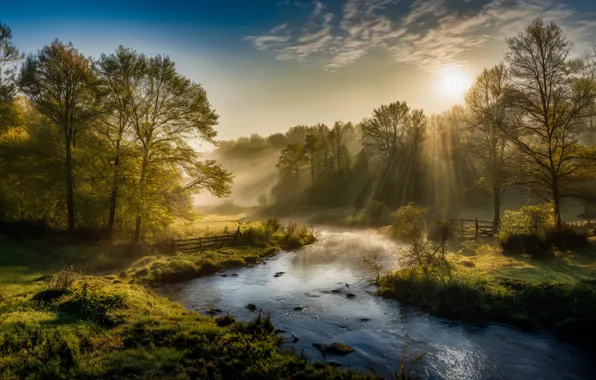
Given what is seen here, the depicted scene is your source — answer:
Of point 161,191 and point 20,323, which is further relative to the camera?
point 161,191

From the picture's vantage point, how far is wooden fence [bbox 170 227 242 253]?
29.0 m

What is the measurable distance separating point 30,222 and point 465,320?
1219 inches

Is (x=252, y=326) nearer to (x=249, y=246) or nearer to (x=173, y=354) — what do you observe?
(x=173, y=354)

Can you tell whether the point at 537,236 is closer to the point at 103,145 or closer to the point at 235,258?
the point at 235,258

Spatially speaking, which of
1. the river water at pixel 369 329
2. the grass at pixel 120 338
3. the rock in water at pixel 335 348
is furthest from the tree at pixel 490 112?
the grass at pixel 120 338

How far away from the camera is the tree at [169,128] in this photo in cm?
2789

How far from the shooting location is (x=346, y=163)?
255ft

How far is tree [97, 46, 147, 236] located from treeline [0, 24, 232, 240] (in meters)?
0.07

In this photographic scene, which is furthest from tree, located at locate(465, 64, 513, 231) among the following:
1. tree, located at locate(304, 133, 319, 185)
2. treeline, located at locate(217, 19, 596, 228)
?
tree, located at locate(304, 133, 319, 185)

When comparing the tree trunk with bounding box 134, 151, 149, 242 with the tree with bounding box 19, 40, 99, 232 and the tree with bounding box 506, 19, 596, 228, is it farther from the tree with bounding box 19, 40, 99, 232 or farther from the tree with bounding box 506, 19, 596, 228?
the tree with bounding box 506, 19, 596, 228

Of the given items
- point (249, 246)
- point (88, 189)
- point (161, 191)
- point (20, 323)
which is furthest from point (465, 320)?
point (88, 189)

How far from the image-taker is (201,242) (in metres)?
30.5

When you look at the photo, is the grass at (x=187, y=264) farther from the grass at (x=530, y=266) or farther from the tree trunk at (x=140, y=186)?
the grass at (x=530, y=266)

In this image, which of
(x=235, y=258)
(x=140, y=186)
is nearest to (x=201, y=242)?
(x=235, y=258)
